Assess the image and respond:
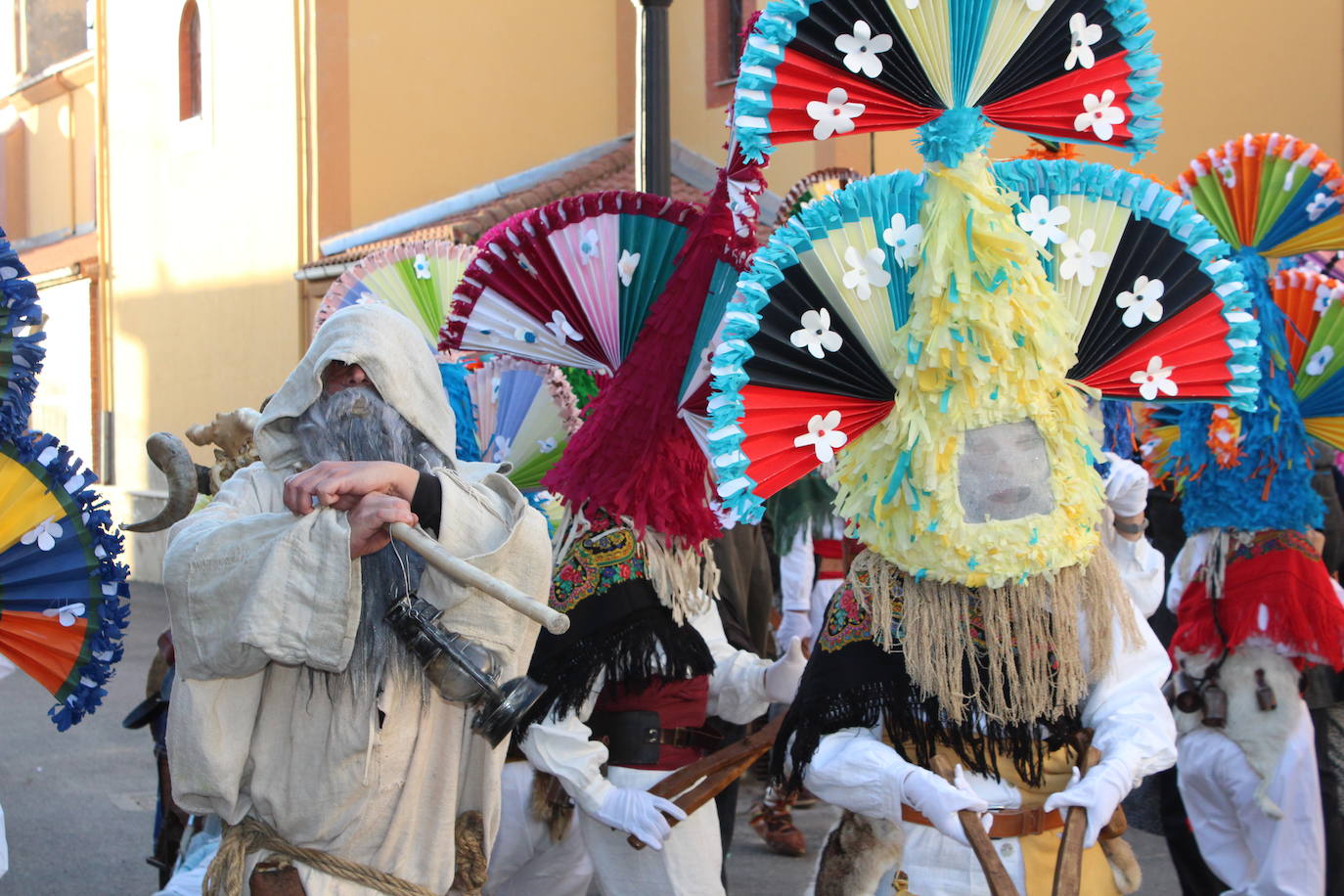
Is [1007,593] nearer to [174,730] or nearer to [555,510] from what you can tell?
[174,730]

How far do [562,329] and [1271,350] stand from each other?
230cm

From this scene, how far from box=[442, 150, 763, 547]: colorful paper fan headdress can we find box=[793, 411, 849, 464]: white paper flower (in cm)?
79

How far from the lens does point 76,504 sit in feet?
11.4

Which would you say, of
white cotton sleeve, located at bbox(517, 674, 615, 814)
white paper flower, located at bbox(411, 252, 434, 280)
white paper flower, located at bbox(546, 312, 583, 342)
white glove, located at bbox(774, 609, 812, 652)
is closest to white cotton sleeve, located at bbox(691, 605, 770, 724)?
white cotton sleeve, located at bbox(517, 674, 615, 814)

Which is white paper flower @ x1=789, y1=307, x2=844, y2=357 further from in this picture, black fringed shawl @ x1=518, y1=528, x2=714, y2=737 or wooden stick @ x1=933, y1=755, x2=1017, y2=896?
black fringed shawl @ x1=518, y1=528, x2=714, y2=737

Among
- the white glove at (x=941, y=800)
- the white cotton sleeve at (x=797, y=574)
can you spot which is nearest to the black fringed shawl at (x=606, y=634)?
the white glove at (x=941, y=800)

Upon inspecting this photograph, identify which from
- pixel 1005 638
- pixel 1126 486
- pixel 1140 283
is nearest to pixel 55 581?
pixel 1005 638

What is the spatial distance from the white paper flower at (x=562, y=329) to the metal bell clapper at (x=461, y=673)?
4.91ft

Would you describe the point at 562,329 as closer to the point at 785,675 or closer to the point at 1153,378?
the point at 785,675

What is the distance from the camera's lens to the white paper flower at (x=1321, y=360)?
4.61 meters

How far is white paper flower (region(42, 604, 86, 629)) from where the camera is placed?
3.41 meters

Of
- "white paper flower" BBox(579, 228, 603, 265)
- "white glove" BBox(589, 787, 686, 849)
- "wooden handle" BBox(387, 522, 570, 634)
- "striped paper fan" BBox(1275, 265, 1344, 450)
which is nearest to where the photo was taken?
"wooden handle" BBox(387, 522, 570, 634)

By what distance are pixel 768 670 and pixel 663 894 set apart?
68cm

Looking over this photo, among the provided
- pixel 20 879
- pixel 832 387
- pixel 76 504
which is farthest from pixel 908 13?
pixel 20 879
